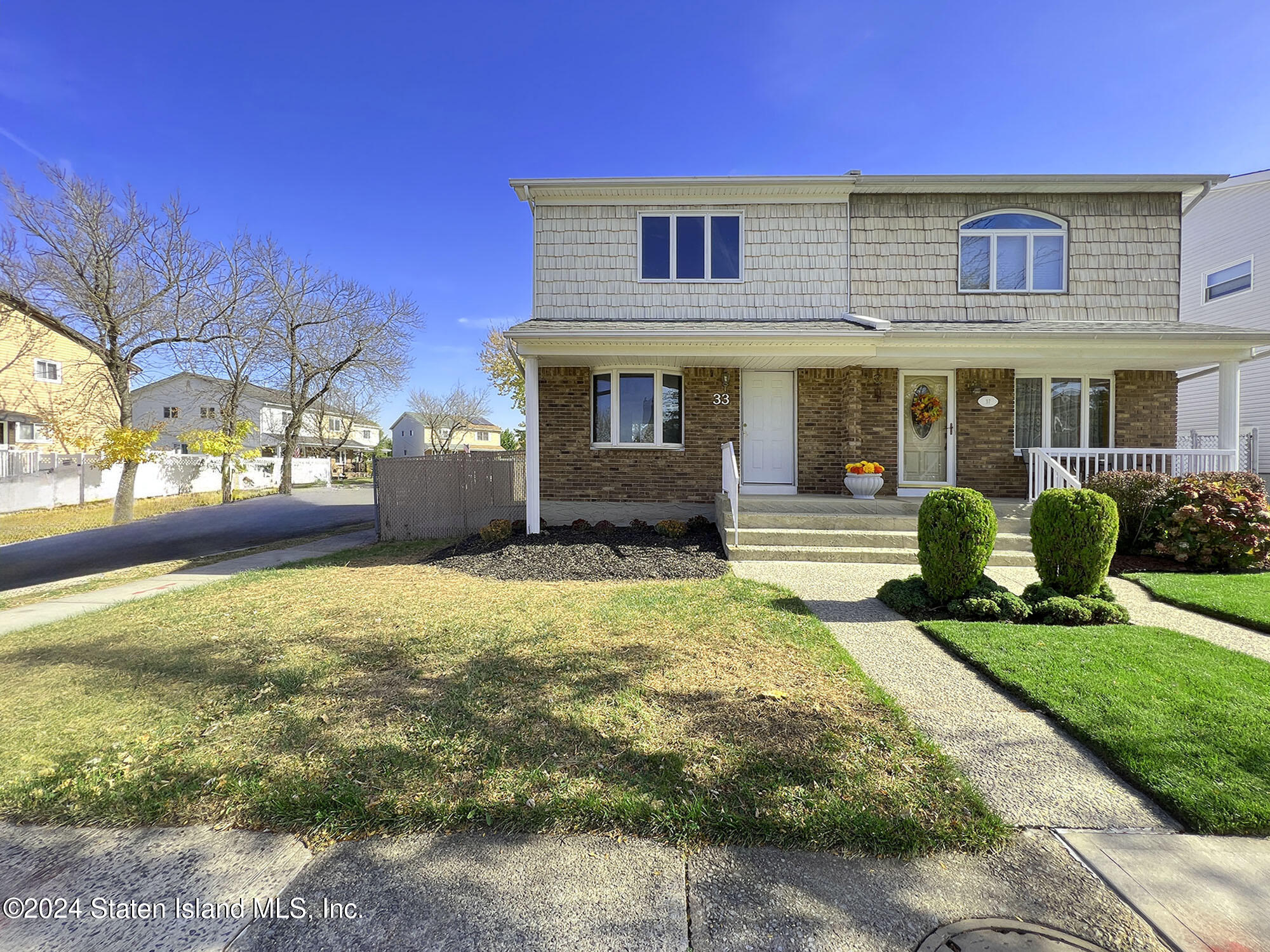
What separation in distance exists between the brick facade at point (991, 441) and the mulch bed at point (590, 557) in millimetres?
5336

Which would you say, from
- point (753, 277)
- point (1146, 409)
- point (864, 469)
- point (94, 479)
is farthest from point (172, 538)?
point (1146, 409)

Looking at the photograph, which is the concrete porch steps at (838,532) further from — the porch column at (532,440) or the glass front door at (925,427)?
the porch column at (532,440)

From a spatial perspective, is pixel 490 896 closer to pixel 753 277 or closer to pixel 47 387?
pixel 753 277

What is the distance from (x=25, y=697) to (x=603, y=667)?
4.00 meters

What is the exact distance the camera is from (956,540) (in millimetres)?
5230

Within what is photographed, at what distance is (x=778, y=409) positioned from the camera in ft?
34.8

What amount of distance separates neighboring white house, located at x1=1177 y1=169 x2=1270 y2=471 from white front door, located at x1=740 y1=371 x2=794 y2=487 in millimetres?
10147

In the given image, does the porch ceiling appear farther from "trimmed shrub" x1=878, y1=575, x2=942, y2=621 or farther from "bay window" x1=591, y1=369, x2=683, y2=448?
"trimmed shrub" x1=878, y1=575, x2=942, y2=621

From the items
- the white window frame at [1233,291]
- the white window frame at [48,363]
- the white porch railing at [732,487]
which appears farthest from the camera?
the white window frame at [48,363]

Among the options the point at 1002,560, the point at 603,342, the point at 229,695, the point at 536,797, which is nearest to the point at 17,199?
the point at 603,342

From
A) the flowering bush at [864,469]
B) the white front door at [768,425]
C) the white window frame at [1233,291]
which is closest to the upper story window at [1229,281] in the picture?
the white window frame at [1233,291]

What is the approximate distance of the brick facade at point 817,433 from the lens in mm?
10430

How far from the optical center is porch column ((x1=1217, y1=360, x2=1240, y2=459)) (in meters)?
8.90

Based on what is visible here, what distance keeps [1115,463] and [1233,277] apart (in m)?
10.4
